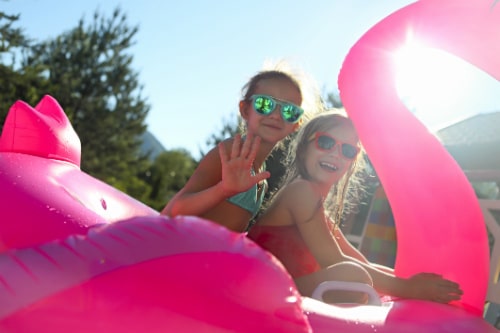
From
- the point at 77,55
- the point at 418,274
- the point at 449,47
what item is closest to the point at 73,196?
the point at 418,274

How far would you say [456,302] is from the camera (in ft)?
5.52

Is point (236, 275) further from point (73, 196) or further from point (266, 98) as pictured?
point (266, 98)

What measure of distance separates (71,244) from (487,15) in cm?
148

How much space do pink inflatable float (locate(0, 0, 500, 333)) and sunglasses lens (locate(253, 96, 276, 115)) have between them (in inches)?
11.7

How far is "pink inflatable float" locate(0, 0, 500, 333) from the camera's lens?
0.94 metres

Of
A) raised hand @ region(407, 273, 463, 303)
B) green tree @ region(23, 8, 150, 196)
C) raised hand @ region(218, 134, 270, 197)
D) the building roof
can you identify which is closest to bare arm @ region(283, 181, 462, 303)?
raised hand @ region(407, 273, 463, 303)

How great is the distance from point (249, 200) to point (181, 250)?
85 cm

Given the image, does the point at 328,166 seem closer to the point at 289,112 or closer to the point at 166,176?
the point at 289,112

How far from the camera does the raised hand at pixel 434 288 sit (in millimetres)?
1604

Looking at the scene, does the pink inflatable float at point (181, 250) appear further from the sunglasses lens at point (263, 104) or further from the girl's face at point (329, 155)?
the sunglasses lens at point (263, 104)

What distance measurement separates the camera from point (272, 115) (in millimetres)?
1793

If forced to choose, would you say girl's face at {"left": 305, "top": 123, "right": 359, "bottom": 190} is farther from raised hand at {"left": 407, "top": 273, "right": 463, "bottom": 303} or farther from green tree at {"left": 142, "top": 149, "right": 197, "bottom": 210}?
green tree at {"left": 142, "top": 149, "right": 197, "bottom": 210}

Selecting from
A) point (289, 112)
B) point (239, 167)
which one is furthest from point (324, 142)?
point (239, 167)

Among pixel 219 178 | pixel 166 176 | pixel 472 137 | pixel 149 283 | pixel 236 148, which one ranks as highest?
pixel 472 137
